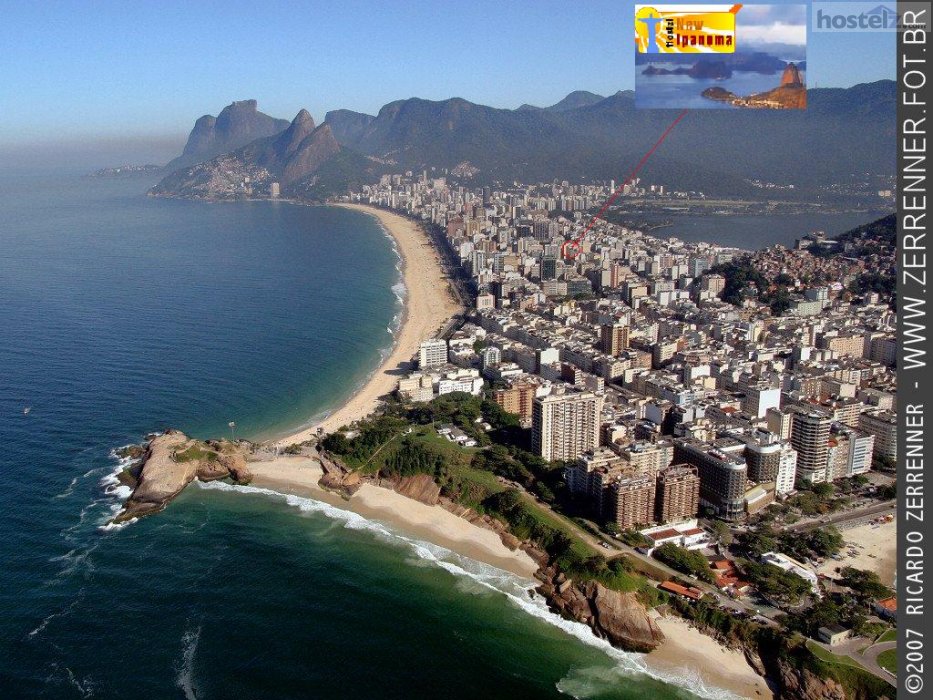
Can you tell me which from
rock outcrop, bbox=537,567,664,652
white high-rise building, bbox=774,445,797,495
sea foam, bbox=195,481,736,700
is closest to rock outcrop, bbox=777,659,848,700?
sea foam, bbox=195,481,736,700

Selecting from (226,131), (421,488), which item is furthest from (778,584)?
(226,131)

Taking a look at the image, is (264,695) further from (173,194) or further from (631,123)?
(631,123)

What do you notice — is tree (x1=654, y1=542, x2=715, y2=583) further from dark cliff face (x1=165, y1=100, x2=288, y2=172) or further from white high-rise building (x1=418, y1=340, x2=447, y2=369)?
dark cliff face (x1=165, y1=100, x2=288, y2=172)

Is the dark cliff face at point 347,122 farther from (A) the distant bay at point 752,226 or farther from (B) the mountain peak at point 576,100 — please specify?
(A) the distant bay at point 752,226

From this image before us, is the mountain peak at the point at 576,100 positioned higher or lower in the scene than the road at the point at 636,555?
higher

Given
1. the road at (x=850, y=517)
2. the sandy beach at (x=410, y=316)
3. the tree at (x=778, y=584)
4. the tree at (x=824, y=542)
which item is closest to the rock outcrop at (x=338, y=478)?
the sandy beach at (x=410, y=316)

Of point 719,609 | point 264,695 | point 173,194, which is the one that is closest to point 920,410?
point 719,609
